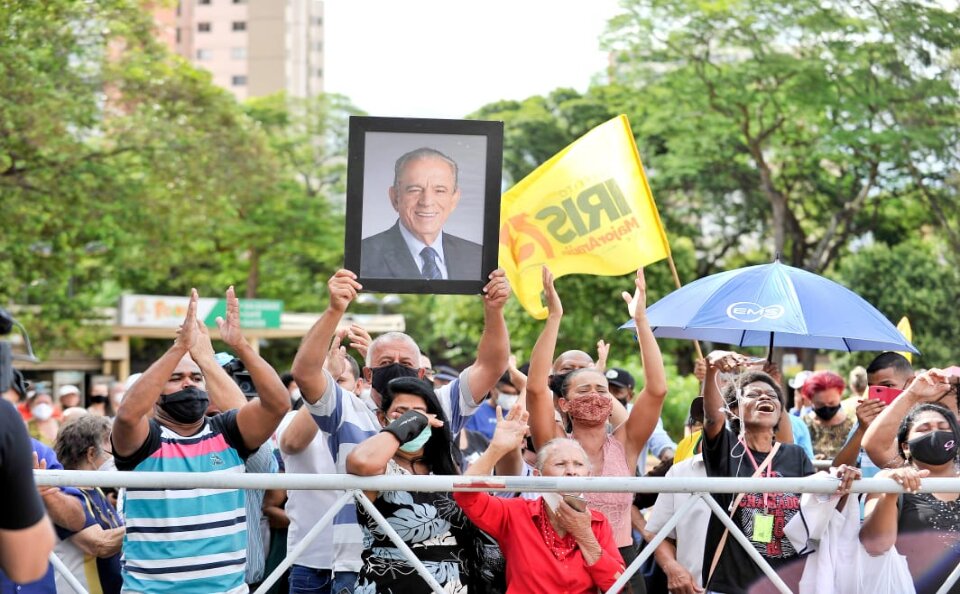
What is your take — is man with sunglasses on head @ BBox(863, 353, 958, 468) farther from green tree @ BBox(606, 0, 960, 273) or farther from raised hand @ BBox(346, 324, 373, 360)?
green tree @ BBox(606, 0, 960, 273)

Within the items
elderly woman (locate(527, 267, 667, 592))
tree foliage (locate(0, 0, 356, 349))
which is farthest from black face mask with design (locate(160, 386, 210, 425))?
tree foliage (locate(0, 0, 356, 349))

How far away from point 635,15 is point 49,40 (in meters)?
12.1

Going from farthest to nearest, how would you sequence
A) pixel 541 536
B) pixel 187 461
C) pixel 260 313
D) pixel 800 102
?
pixel 260 313 → pixel 800 102 → pixel 187 461 → pixel 541 536

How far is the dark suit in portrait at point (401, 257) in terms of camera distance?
504 cm

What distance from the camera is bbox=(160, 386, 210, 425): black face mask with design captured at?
4.89 m

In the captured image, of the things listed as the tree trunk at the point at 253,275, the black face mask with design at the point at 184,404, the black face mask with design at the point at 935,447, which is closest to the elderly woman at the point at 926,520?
the black face mask with design at the point at 935,447

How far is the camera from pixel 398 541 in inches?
175

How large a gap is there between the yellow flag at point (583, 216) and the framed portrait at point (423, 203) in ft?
6.10

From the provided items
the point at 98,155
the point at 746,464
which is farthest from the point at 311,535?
the point at 98,155

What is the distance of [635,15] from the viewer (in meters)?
24.4

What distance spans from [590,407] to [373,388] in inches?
39.7

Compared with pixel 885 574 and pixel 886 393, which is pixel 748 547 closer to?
pixel 885 574

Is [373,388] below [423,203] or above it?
below

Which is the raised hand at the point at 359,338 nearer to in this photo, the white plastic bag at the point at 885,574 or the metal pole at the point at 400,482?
the metal pole at the point at 400,482
